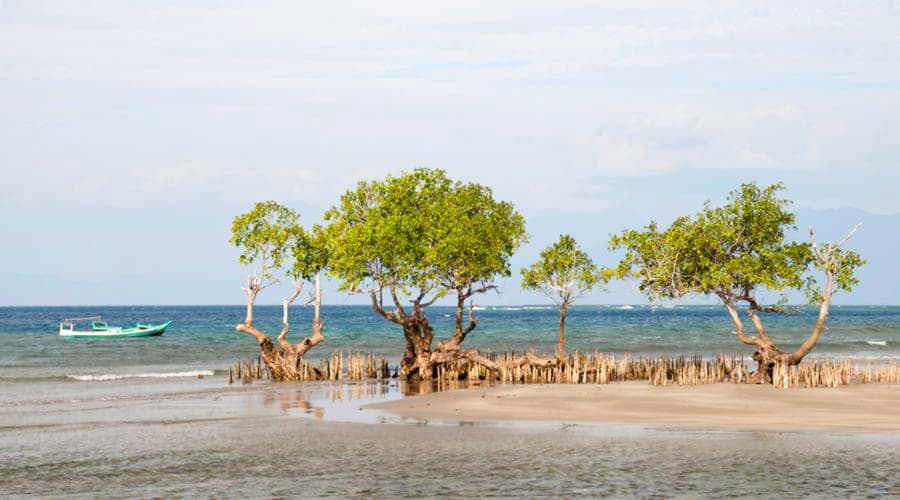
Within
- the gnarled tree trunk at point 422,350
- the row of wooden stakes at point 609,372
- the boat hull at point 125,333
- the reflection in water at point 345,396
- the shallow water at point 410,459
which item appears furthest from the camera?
the boat hull at point 125,333

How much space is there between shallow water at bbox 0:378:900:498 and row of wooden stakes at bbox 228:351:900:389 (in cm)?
1378

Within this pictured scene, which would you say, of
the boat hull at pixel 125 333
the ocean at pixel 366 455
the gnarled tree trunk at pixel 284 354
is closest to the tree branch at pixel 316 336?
the gnarled tree trunk at pixel 284 354

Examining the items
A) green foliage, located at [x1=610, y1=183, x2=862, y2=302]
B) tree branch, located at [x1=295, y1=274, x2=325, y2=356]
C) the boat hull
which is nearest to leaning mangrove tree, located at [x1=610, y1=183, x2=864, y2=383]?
green foliage, located at [x1=610, y1=183, x2=862, y2=302]

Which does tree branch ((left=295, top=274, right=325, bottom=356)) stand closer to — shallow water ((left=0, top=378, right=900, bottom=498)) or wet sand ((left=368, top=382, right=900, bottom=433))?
wet sand ((left=368, top=382, right=900, bottom=433))

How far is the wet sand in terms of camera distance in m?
28.7

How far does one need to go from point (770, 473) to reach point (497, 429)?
935cm

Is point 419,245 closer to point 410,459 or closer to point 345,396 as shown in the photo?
point 345,396

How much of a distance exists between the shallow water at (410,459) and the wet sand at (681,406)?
1954 millimetres

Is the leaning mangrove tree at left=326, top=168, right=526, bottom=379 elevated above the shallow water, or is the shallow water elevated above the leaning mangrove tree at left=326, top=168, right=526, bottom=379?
the leaning mangrove tree at left=326, top=168, right=526, bottom=379

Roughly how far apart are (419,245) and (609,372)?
11114 millimetres

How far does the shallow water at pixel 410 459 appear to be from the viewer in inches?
758

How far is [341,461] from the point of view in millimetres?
22531

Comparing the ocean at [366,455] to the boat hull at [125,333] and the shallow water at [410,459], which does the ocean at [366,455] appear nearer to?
the shallow water at [410,459]

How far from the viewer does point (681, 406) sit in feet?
107
